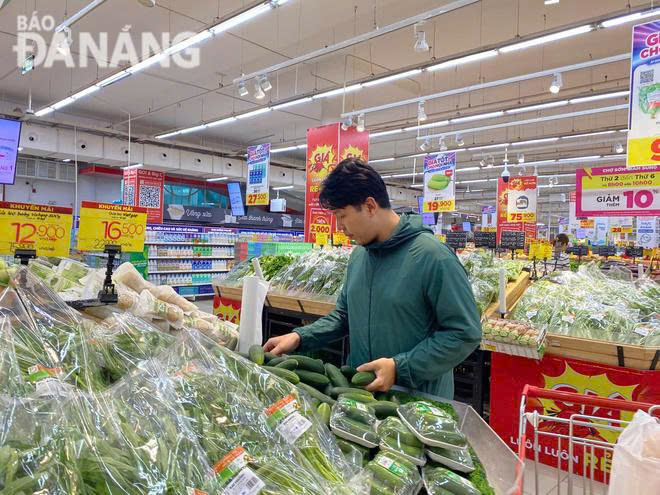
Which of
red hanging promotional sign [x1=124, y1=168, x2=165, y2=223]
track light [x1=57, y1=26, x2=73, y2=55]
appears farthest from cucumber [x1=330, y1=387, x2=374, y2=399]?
red hanging promotional sign [x1=124, y1=168, x2=165, y2=223]

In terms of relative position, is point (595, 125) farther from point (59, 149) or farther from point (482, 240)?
point (59, 149)

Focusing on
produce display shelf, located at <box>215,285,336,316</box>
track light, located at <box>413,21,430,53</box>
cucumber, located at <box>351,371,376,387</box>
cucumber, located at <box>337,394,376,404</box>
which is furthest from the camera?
track light, located at <box>413,21,430,53</box>

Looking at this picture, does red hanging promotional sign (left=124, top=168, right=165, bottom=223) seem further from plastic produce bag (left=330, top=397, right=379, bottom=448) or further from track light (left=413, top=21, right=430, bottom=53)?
plastic produce bag (left=330, top=397, right=379, bottom=448)

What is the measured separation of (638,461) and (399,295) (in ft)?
3.25

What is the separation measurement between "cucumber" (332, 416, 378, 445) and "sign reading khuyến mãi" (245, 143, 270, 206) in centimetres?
919

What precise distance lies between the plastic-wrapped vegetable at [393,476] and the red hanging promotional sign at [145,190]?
1352cm

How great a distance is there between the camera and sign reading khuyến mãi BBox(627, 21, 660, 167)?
16.0 feet

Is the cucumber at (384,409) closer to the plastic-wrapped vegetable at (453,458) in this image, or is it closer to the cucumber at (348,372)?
the plastic-wrapped vegetable at (453,458)

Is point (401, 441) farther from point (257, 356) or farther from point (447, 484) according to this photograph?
point (257, 356)

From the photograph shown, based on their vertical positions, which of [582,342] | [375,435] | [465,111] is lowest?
[582,342]

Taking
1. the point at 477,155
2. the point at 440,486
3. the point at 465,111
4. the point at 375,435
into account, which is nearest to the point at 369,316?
the point at 375,435

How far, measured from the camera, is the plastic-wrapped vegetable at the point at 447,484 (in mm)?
1025

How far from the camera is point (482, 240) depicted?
659 centimetres

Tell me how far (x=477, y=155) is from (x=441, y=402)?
62.0 ft
